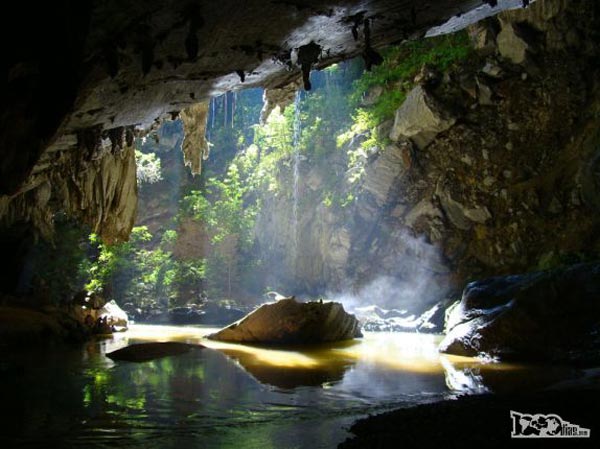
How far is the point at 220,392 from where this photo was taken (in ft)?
16.5

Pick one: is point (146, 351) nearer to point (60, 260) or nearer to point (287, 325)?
point (287, 325)

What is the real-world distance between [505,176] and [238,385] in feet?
42.9

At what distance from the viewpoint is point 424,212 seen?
17.5 metres

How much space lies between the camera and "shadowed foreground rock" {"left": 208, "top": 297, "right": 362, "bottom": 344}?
10.5m

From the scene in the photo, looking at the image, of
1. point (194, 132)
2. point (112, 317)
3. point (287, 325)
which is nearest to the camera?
point (194, 132)

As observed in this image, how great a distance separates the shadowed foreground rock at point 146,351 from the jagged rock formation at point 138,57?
8.33 ft

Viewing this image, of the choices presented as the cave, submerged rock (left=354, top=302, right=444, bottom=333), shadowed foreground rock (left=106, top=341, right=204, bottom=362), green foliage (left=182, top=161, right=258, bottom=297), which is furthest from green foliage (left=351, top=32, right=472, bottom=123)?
shadowed foreground rock (left=106, top=341, right=204, bottom=362)

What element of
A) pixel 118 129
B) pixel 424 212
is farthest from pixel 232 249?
pixel 118 129

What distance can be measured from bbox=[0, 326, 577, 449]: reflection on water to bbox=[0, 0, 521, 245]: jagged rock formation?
201cm

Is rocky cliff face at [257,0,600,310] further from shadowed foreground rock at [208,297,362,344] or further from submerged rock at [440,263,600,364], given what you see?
shadowed foreground rock at [208,297,362,344]

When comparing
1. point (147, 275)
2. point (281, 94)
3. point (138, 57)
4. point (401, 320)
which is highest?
point (281, 94)

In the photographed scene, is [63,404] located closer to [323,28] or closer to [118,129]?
[118,129]

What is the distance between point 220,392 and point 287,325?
218 inches

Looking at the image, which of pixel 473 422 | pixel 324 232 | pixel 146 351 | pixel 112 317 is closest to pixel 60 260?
pixel 112 317
